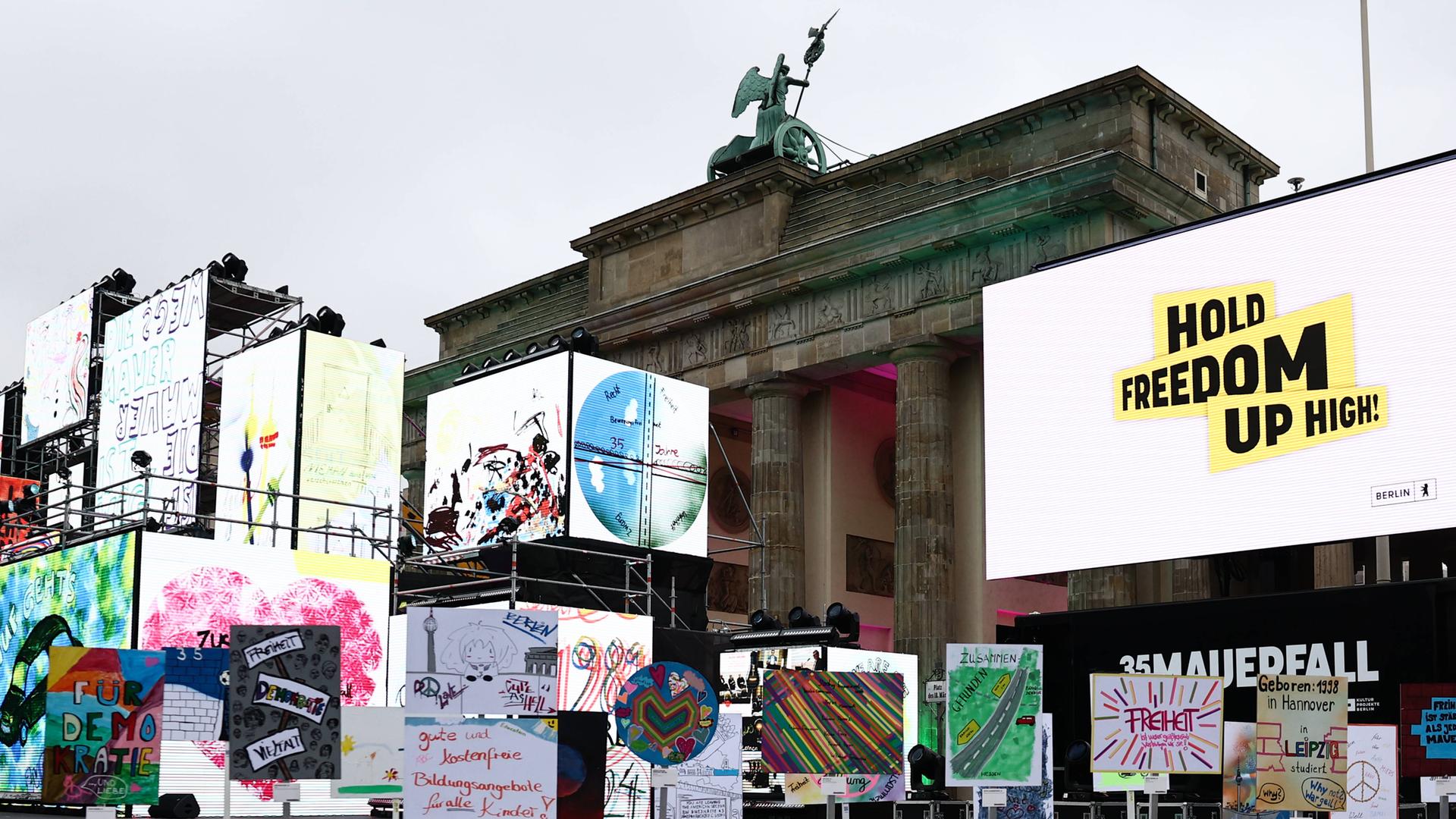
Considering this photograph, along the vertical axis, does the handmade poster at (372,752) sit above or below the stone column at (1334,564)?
below

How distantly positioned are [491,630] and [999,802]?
207 inches

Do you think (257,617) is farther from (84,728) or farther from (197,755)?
(84,728)

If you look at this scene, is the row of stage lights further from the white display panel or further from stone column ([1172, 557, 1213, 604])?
stone column ([1172, 557, 1213, 604])

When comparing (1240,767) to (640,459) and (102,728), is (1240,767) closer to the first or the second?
(102,728)

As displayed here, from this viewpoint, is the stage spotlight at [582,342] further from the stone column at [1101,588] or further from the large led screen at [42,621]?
the stone column at [1101,588]

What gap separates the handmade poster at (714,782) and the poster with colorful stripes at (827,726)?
47.6 inches

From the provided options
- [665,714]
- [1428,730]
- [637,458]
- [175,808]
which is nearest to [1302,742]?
[1428,730]

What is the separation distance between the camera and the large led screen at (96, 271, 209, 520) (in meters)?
27.2

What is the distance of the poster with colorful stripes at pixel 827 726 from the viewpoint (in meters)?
14.7

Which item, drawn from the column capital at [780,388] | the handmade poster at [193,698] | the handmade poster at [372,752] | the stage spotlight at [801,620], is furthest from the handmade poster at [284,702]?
the column capital at [780,388]

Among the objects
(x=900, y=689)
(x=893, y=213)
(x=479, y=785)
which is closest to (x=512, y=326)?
(x=893, y=213)

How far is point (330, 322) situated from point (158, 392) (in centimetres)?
398

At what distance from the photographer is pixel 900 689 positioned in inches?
590

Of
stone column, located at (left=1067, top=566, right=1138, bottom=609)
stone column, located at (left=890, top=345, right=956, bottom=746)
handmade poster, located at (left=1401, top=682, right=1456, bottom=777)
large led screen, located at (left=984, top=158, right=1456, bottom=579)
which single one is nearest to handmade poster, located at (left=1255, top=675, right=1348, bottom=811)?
handmade poster, located at (left=1401, top=682, right=1456, bottom=777)
